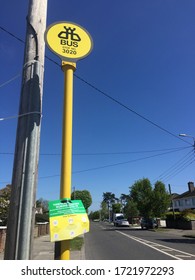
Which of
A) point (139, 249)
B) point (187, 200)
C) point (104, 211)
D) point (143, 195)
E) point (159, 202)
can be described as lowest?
point (139, 249)

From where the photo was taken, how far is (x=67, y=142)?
2.70 meters

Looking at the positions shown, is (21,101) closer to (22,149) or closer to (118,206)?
(22,149)

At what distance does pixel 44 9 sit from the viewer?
345 cm

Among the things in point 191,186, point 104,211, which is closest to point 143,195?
point 191,186

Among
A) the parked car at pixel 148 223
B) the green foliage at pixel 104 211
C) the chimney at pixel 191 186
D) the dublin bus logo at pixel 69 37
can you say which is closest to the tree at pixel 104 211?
the green foliage at pixel 104 211

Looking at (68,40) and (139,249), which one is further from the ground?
(68,40)

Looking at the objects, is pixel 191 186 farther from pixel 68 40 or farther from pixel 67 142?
pixel 67 142

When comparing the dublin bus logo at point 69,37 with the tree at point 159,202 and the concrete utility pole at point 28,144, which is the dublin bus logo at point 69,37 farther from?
the tree at point 159,202

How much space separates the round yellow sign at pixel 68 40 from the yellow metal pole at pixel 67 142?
0.42 feet

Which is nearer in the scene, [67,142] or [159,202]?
[67,142]

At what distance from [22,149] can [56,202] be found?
0.62 metres

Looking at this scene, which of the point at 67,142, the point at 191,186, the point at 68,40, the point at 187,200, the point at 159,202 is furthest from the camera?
the point at 191,186

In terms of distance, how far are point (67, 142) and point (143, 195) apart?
4209 cm

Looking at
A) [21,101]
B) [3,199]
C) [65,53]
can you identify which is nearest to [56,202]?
[21,101]
